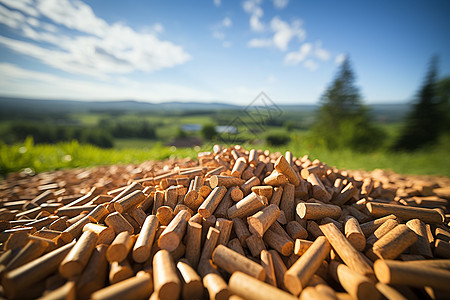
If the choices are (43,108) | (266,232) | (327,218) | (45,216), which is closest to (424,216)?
(327,218)

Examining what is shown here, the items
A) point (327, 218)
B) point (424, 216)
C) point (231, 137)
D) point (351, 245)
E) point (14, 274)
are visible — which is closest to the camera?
point (14, 274)

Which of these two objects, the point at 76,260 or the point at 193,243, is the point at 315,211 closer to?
the point at 193,243

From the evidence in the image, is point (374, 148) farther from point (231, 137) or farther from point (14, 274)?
point (14, 274)

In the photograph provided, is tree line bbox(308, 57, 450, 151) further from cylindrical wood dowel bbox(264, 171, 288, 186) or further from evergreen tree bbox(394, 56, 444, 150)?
cylindrical wood dowel bbox(264, 171, 288, 186)

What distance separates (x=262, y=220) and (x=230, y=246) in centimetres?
51

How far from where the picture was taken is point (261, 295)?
5.77 feet

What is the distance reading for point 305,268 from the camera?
2053 millimetres

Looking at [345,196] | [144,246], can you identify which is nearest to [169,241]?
[144,246]

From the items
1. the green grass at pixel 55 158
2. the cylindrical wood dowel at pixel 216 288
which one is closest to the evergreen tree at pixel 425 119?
the green grass at pixel 55 158

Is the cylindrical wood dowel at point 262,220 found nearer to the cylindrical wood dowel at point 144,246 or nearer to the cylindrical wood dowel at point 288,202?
the cylindrical wood dowel at point 288,202

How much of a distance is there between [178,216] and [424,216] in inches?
146

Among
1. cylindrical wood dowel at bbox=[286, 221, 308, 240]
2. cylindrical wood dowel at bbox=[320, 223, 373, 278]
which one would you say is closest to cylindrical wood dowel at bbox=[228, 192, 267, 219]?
cylindrical wood dowel at bbox=[286, 221, 308, 240]

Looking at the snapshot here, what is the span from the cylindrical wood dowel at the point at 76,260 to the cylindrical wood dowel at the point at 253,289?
1562 mm

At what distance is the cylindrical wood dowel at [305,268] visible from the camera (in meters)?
1.96
